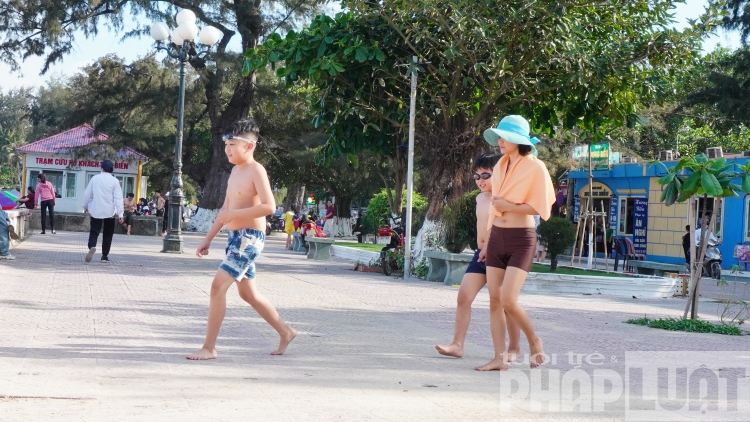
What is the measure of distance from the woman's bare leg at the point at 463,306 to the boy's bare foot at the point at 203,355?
1.68 meters

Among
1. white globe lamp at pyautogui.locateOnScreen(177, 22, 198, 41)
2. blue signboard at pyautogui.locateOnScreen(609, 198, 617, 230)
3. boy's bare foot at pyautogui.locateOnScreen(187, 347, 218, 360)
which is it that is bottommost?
boy's bare foot at pyautogui.locateOnScreen(187, 347, 218, 360)

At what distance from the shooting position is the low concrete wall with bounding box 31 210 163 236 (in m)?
29.9

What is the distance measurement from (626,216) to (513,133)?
1033 inches

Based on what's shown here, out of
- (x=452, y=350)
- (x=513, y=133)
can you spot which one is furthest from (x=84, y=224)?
(x=513, y=133)

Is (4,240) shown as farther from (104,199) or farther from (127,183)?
(127,183)

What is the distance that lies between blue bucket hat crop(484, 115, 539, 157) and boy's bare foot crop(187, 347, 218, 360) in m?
2.49

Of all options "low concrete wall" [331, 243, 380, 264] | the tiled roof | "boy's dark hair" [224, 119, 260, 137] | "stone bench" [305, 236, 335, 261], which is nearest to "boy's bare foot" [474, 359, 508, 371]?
"boy's dark hair" [224, 119, 260, 137]

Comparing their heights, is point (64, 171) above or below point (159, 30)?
below

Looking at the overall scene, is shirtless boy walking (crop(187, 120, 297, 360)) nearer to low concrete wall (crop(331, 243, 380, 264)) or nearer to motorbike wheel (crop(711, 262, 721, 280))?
low concrete wall (crop(331, 243, 380, 264))

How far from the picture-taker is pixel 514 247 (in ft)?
20.5

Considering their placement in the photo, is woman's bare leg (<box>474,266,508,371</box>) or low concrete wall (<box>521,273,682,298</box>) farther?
low concrete wall (<box>521,273,682,298</box>)

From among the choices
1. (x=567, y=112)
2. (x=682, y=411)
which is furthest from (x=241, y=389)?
(x=567, y=112)

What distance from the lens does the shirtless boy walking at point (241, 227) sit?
6.29 metres

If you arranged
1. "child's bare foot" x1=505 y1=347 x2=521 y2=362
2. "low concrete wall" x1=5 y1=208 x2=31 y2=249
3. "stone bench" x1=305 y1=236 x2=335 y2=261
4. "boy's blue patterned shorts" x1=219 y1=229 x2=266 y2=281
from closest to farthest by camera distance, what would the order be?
"boy's blue patterned shorts" x1=219 y1=229 x2=266 y2=281 < "child's bare foot" x1=505 y1=347 x2=521 y2=362 < "low concrete wall" x1=5 y1=208 x2=31 y2=249 < "stone bench" x1=305 y1=236 x2=335 y2=261
